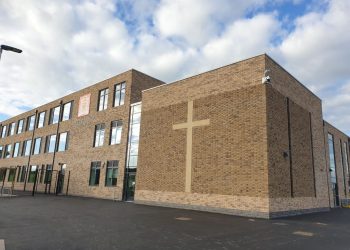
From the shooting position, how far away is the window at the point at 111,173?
2457 cm

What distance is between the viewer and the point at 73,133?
31219 millimetres

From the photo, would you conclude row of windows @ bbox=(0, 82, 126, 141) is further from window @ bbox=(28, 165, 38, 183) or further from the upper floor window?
window @ bbox=(28, 165, 38, 183)

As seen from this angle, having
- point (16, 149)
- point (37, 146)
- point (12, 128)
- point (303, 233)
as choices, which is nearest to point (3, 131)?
point (12, 128)

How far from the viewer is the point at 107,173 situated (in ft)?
83.6

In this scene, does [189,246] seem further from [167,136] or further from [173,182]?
[167,136]

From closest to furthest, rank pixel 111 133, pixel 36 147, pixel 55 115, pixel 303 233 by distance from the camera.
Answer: pixel 303 233 → pixel 111 133 → pixel 55 115 → pixel 36 147

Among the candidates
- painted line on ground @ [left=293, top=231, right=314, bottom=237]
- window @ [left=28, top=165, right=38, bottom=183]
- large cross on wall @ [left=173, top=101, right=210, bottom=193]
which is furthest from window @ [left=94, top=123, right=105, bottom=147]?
painted line on ground @ [left=293, top=231, right=314, bottom=237]

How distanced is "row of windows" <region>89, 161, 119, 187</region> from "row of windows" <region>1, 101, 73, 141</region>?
9.05 metres

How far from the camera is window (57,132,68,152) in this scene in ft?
106

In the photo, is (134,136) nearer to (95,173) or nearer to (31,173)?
(95,173)

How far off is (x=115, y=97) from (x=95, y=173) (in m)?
7.58

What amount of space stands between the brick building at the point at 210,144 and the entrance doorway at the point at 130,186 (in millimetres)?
83

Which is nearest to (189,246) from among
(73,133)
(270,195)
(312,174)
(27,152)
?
(270,195)

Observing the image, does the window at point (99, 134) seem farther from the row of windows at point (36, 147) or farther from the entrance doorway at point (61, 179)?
the entrance doorway at point (61, 179)
